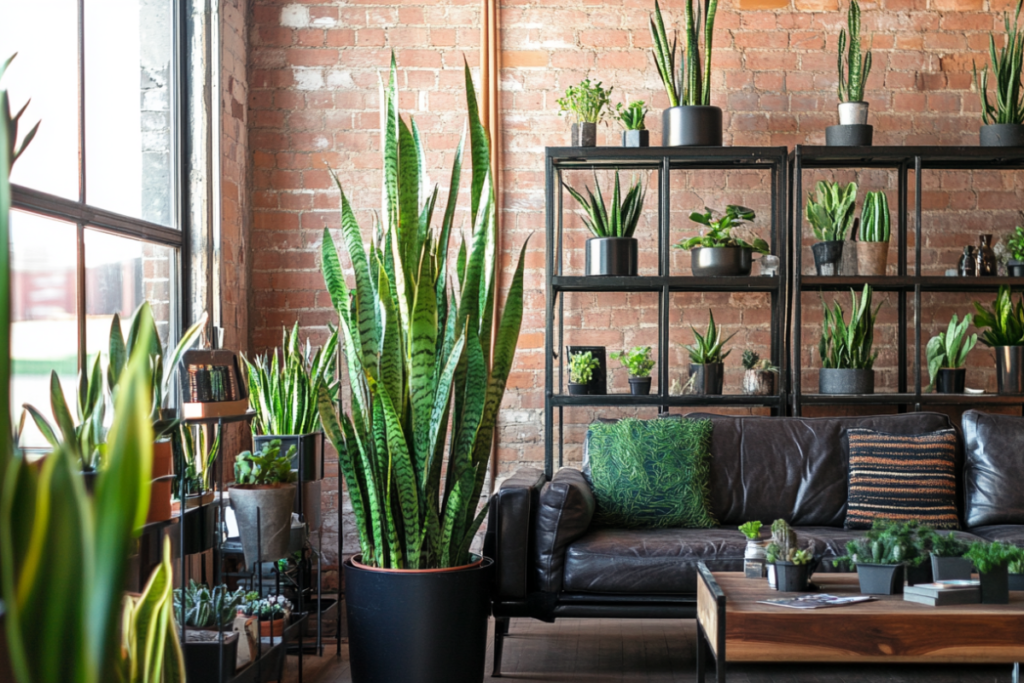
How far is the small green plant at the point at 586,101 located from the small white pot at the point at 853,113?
101 centimetres

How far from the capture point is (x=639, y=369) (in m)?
3.85

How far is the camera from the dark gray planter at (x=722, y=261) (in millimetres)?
3812

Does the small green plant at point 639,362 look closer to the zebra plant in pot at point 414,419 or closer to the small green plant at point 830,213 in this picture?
the small green plant at point 830,213

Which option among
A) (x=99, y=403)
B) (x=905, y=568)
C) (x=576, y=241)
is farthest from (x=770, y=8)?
(x=99, y=403)

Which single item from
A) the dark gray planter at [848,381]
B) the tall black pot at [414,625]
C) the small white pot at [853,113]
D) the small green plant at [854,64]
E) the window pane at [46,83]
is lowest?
the tall black pot at [414,625]

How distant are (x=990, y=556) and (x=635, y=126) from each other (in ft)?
7.64

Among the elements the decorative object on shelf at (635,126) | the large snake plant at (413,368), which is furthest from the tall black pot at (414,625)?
the decorative object on shelf at (635,126)

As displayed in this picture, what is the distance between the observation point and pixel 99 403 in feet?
6.89

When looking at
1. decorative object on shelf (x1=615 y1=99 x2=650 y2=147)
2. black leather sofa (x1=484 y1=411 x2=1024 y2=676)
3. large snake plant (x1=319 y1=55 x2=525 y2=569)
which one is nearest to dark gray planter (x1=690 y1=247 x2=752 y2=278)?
decorative object on shelf (x1=615 y1=99 x2=650 y2=147)

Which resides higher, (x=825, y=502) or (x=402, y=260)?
(x=402, y=260)

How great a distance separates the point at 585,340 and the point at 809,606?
86.0 inches

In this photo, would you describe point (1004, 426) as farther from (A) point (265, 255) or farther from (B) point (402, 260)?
(A) point (265, 255)

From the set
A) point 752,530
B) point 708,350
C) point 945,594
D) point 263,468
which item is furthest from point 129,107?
point 945,594

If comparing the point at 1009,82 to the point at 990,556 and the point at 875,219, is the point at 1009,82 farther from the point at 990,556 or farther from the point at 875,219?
the point at 990,556
